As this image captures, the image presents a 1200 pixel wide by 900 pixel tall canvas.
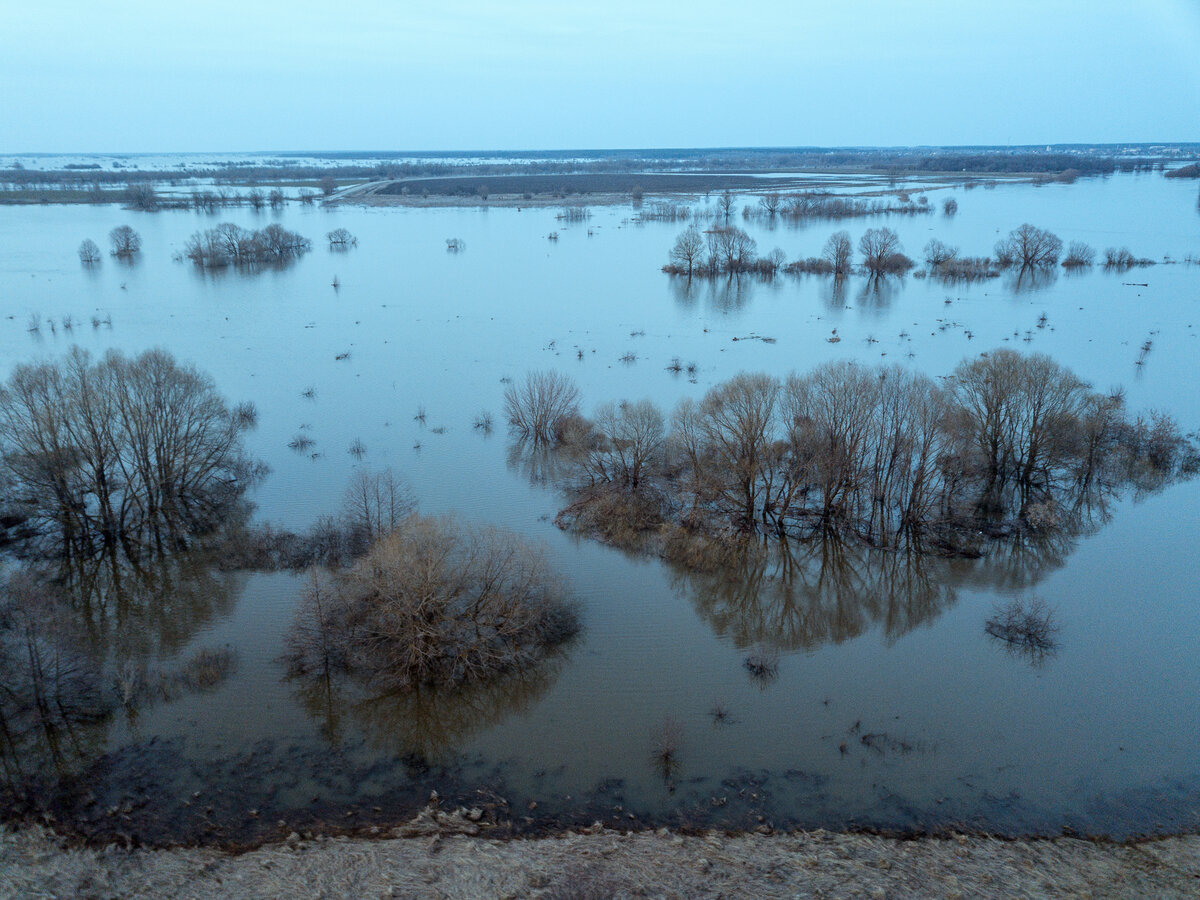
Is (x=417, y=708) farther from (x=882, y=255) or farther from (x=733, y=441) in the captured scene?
(x=882, y=255)

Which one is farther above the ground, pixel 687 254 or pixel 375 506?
pixel 687 254

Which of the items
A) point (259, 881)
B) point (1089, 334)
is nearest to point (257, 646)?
point (259, 881)

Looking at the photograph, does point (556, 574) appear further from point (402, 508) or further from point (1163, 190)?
point (1163, 190)

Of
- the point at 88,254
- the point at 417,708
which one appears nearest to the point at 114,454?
the point at 417,708

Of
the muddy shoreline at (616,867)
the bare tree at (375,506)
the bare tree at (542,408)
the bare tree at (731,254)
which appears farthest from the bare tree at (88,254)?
the muddy shoreline at (616,867)

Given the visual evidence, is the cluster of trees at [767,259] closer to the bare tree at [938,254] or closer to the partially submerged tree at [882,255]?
the partially submerged tree at [882,255]
